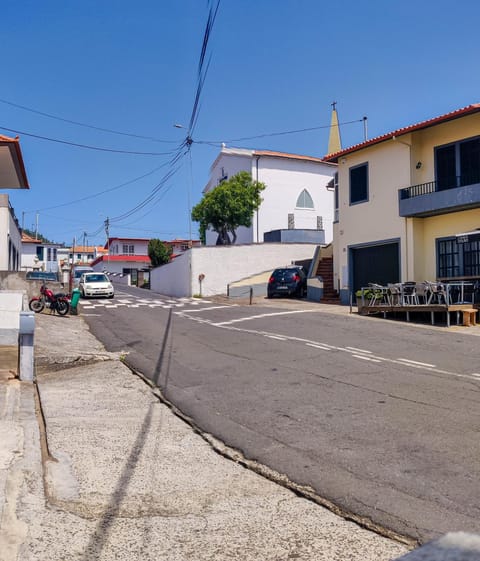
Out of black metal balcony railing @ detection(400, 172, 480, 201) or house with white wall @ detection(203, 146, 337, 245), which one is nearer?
black metal balcony railing @ detection(400, 172, 480, 201)

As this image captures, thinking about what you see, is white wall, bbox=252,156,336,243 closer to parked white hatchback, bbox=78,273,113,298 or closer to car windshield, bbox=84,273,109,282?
car windshield, bbox=84,273,109,282

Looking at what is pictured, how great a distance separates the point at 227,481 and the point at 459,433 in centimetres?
253

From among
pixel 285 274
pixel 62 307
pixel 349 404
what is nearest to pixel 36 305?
pixel 62 307

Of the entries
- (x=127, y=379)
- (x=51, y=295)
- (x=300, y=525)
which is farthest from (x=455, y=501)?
(x=51, y=295)

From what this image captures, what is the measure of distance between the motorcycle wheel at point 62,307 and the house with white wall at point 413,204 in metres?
11.6

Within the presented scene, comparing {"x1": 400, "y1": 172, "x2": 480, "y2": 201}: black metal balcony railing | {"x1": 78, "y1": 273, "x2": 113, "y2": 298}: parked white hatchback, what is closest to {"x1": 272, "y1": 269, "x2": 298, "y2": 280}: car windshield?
{"x1": 400, "y1": 172, "x2": 480, "y2": 201}: black metal balcony railing

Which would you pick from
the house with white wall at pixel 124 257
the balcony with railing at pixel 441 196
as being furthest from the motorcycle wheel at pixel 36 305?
the house with white wall at pixel 124 257

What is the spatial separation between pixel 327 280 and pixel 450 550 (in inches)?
1049

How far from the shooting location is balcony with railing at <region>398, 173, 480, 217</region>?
62.6 feet

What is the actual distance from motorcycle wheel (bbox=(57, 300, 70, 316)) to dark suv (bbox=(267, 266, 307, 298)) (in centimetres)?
1086

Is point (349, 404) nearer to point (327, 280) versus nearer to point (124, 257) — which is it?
point (327, 280)

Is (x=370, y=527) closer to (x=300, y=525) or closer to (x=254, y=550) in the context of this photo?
(x=300, y=525)

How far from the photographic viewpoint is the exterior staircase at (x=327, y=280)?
86.5 ft

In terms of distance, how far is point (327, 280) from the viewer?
93.0 feet
